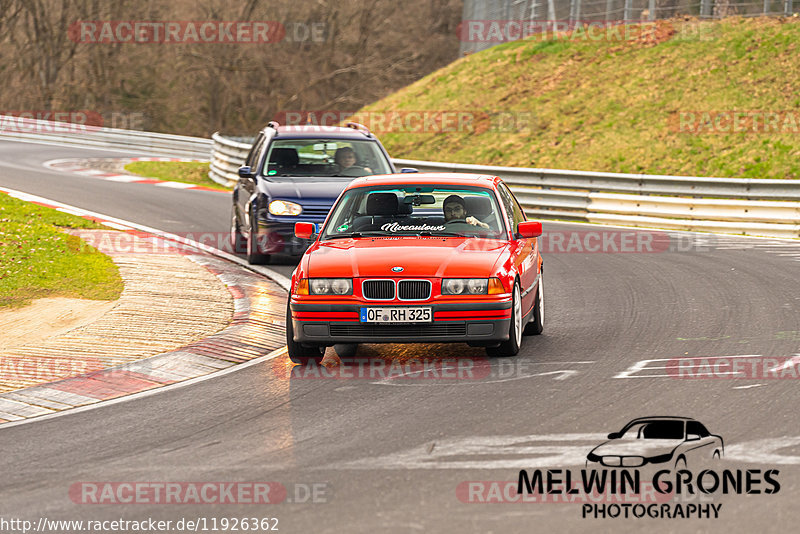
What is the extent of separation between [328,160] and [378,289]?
23.0 ft

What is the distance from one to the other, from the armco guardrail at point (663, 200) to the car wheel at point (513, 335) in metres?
12.2

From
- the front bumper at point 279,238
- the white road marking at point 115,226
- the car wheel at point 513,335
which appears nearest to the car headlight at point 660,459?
the car wheel at point 513,335

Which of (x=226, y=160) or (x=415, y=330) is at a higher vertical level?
(x=226, y=160)

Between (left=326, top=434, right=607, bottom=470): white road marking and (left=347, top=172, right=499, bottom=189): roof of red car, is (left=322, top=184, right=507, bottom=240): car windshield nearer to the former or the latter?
(left=347, top=172, right=499, bottom=189): roof of red car

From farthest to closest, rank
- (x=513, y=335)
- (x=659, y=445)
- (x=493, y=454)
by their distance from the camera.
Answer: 1. (x=513, y=335)
2. (x=659, y=445)
3. (x=493, y=454)

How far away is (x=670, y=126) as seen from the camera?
30.8 m

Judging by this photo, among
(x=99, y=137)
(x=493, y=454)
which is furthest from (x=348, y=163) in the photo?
(x=99, y=137)

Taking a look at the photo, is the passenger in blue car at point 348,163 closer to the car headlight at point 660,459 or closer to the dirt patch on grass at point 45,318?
the dirt patch on grass at point 45,318

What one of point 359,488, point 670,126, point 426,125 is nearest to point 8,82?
point 426,125

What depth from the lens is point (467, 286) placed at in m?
8.93

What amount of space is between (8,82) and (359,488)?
2251 inches

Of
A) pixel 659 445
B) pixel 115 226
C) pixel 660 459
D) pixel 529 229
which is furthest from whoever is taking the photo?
pixel 115 226

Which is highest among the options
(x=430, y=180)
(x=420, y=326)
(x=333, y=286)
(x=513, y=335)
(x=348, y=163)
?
(x=430, y=180)

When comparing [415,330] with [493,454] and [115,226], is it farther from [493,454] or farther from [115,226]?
[115,226]
